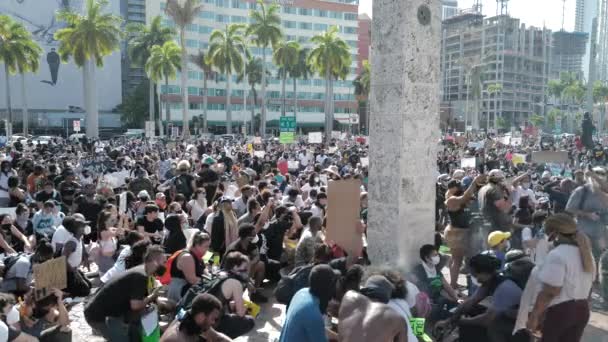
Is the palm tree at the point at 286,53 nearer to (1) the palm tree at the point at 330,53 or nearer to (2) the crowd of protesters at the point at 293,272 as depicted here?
(1) the palm tree at the point at 330,53

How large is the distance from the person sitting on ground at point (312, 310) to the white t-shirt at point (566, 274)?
1.95m

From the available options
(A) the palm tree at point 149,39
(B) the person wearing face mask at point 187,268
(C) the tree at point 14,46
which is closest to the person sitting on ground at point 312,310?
(B) the person wearing face mask at point 187,268

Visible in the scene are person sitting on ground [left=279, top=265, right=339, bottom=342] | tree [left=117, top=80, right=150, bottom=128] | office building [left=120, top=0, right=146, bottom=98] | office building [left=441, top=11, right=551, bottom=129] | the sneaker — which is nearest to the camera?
person sitting on ground [left=279, top=265, right=339, bottom=342]

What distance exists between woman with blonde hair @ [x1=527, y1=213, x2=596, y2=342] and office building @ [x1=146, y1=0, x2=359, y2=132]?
7571cm

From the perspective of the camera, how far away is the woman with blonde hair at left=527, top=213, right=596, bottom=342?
16.3 ft

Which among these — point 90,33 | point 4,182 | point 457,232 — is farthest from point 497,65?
point 457,232

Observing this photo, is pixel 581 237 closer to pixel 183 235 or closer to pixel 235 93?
pixel 183 235

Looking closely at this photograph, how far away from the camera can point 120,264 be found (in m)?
7.20

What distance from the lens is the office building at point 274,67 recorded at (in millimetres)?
81750

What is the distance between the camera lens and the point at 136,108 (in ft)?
247

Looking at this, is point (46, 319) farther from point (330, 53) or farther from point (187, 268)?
point (330, 53)

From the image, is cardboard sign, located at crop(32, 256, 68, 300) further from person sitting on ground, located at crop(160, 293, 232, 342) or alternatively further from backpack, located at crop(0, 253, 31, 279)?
person sitting on ground, located at crop(160, 293, 232, 342)

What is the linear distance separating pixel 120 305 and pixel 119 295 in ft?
0.37

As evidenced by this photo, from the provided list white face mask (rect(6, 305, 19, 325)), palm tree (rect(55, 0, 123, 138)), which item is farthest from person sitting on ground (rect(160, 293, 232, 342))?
palm tree (rect(55, 0, 123, 138))
